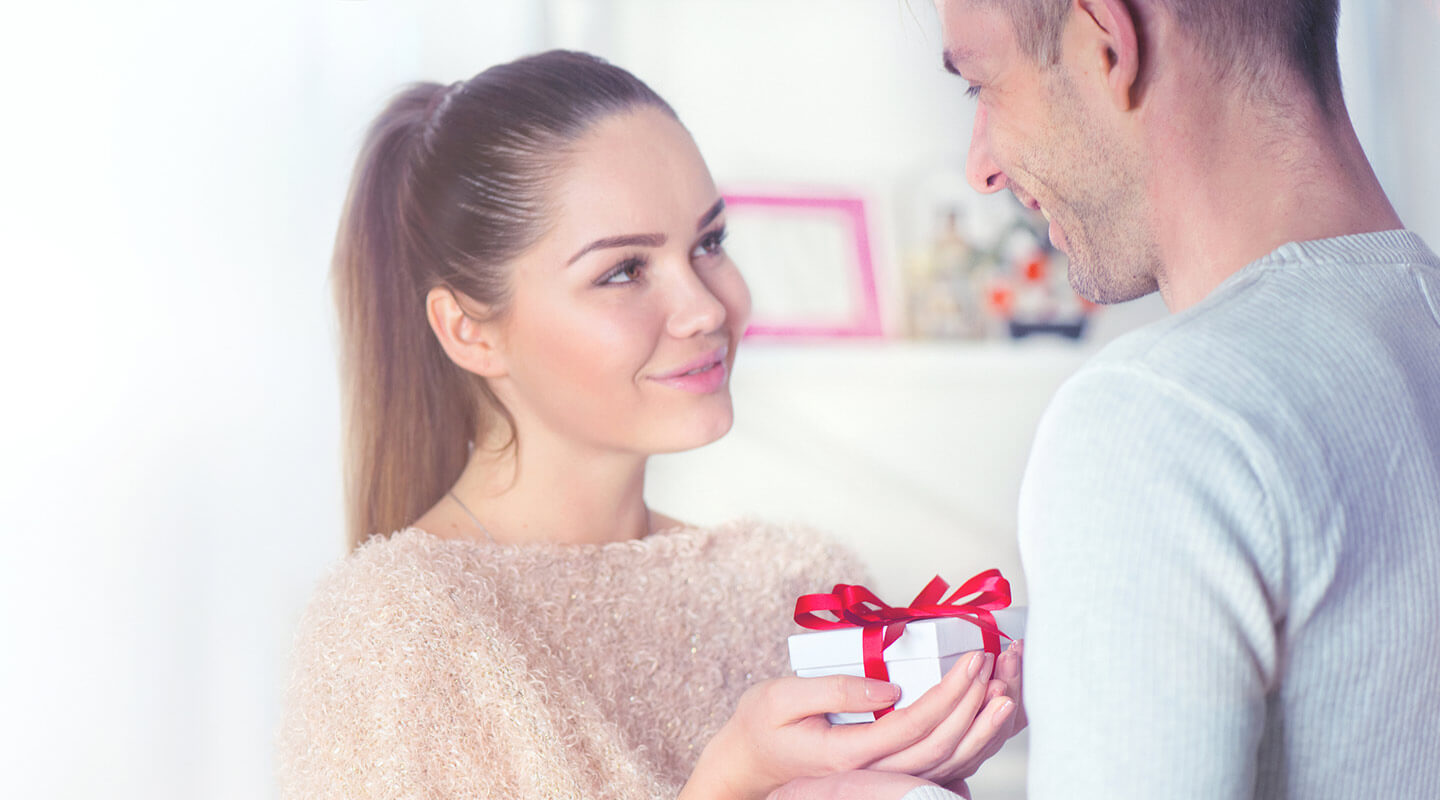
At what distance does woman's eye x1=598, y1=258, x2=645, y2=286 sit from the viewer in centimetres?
133

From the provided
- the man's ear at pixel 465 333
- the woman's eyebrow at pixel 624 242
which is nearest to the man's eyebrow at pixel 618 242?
the woman's eyebrow at pixel 624 242

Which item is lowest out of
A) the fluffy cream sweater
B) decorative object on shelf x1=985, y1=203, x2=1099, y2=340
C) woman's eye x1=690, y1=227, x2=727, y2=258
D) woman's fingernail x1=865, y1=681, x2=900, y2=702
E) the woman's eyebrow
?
the fluffy cream sweater

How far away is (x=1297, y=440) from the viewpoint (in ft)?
2.08

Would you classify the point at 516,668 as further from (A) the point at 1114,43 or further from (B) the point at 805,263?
(B) the point at 805,263

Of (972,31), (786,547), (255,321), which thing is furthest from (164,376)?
(972,31)

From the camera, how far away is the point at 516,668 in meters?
1.16

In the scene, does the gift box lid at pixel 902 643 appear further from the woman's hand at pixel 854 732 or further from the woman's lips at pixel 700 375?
the woman's lips at pixel 700 375

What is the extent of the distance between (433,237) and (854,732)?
0.74 metres

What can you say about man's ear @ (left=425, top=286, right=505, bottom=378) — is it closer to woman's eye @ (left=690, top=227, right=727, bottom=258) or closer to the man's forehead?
woman's eye @ (left=690, top=227, right=727, bottom=258)

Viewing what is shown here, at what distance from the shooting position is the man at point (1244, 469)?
62 cm

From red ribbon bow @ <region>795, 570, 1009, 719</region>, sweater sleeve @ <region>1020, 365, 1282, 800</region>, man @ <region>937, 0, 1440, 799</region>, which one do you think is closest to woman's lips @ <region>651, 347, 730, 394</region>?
red ribbon bow @ <region>795, 570, 1009, 719</region>

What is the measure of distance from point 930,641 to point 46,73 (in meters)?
1.08

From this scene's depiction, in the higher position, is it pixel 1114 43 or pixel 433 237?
pixel 1114 43

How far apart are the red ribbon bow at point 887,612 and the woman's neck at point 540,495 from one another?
39 centimetres
